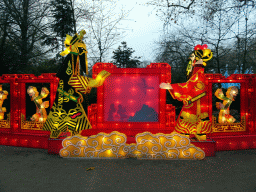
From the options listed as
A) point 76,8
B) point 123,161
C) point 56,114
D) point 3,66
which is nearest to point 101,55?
point 76,8

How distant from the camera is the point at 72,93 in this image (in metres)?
4.02

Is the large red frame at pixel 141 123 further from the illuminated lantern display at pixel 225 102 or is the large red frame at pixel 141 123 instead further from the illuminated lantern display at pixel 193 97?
the illuminated lantern display at pixel 225 102

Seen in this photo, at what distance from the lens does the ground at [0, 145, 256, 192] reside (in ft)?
9.03

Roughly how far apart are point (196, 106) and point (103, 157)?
226cm

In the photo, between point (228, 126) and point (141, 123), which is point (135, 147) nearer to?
point (141, 123)

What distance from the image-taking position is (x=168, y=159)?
3.89m

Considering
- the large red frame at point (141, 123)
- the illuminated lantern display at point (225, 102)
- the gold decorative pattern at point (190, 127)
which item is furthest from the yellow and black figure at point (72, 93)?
the illuminated lantern display at point (225, 102)

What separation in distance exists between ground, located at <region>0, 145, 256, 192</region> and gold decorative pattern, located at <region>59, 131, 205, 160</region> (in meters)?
0.12

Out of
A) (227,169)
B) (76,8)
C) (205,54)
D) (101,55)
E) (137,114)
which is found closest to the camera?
(227,169)

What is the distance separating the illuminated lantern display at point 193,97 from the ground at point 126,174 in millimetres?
669

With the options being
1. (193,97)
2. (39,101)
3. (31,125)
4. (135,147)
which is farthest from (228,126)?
(31,125)

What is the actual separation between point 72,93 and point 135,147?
68.5 inches

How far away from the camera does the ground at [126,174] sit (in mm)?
2752

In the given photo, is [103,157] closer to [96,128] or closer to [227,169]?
[96,128]
